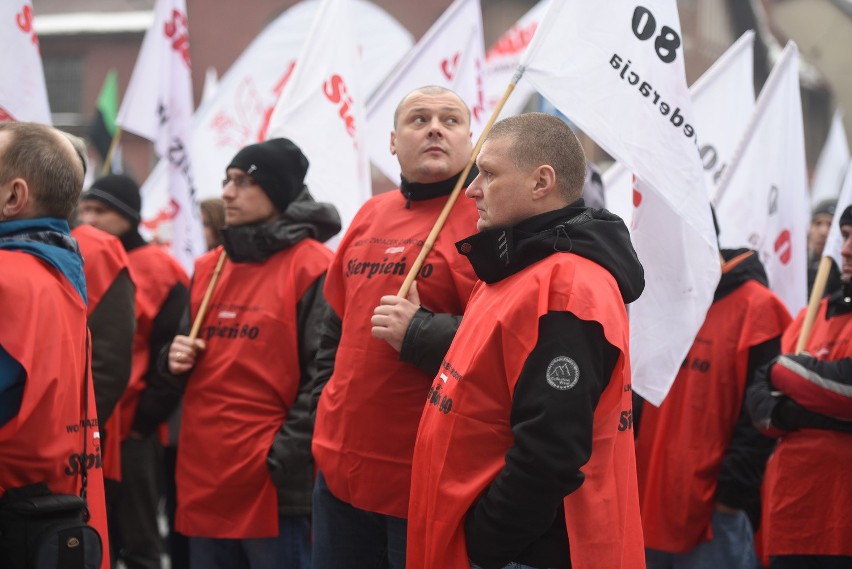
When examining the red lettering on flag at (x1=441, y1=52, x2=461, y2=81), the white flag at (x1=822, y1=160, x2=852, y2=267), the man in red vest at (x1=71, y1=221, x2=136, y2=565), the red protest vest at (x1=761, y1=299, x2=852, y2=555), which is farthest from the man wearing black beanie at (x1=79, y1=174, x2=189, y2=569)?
the white flag at (x1=822, y1=160, x2=852, y2=267)

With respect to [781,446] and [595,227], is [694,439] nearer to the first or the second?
[781,446]

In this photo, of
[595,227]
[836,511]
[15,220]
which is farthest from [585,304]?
[836,511]

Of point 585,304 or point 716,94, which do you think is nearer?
point 585,304

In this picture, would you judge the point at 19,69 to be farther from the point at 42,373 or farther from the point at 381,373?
the point at 381,373

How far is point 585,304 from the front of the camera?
289 cm

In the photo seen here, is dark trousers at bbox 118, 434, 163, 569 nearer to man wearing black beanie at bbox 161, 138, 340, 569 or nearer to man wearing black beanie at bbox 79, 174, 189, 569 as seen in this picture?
man wearing black beanie at bbox 79, 174, 189, 569

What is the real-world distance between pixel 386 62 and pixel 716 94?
5088 mm

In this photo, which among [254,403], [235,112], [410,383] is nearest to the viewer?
[410,383]

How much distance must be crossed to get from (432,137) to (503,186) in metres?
0.91

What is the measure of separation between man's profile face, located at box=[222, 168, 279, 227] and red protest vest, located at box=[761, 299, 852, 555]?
8.10 ft

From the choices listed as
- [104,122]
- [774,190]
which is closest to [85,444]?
[774,190]

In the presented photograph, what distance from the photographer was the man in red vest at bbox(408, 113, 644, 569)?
2.86 meters

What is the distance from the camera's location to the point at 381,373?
12.4 feet

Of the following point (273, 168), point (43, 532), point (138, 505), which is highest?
point (273, 168)
